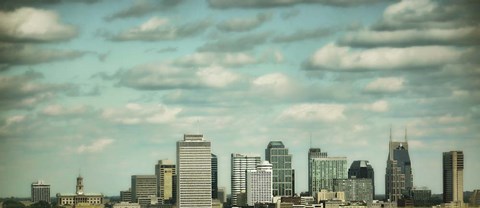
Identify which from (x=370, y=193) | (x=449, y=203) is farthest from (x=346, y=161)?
(x=449, y=203)

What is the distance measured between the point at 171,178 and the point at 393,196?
5.76 meters

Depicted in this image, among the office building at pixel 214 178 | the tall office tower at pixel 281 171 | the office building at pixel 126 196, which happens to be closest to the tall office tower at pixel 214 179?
the office building at pixel 214 178

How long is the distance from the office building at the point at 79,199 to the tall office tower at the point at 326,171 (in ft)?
22.3

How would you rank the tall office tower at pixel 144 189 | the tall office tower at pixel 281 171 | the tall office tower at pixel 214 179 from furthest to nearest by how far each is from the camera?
the tall office tower at pixel 281 171
the tall office tower at pixel 214 179
the tall office tower at pixel 144 189

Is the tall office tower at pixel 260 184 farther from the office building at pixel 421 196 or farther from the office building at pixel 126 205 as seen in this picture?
the office building at pixel 421 196

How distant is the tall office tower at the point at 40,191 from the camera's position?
1051 inches

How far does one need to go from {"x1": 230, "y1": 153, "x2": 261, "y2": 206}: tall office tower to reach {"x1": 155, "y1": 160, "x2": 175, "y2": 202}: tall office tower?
5.59ft

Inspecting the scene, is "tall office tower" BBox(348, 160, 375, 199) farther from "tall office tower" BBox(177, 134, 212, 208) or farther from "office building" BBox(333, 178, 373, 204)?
"tall office tower" BBox(177, 134, 212, 208)

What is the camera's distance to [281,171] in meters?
35.0

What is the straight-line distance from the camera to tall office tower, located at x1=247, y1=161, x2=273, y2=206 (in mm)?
33531

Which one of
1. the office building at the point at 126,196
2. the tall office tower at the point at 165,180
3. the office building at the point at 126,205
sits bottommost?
the office building at the point at 126,205

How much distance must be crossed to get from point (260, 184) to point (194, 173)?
375cm

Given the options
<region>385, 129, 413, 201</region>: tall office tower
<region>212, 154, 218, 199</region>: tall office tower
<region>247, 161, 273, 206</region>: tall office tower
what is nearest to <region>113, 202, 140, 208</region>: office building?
→ <region>212, 154, 218, 199</region>: tall office tower

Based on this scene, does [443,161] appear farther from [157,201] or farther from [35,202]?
[35,202]
